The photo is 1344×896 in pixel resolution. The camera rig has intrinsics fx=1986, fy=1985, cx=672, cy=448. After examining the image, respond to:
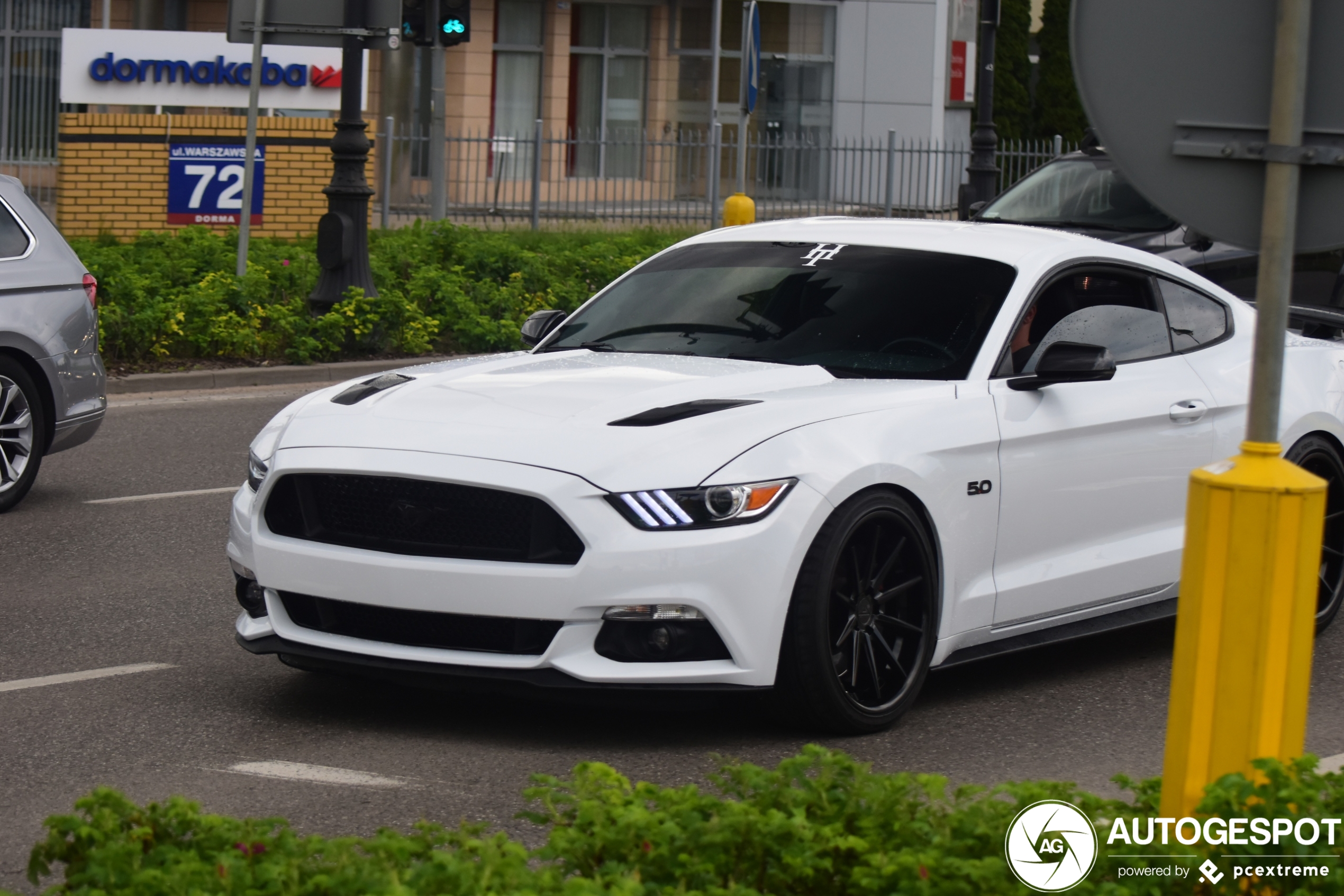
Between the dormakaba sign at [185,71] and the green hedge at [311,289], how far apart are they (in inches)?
213

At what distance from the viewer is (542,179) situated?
87.5ft

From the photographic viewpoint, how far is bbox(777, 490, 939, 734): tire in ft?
18.1

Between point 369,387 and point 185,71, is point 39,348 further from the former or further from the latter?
point 185,71

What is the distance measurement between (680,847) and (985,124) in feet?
65.9

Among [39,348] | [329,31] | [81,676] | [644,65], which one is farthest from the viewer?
[644,65]

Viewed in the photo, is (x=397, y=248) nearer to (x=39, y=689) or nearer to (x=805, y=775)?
(x=39, y=689)

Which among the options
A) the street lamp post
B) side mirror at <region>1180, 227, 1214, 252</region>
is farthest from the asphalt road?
the street lamp post

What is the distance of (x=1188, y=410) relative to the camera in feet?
22.6

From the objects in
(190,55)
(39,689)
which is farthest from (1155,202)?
(190,55)

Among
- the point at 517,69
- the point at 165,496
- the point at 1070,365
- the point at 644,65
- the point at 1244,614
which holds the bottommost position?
the point at 165,496

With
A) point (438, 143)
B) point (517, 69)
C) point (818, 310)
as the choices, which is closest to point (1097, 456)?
point (818, 310)

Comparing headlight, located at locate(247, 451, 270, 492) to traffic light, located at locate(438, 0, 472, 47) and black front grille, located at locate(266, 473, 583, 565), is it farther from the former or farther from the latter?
traffic light, located at locate(438, 0, 472, 47)

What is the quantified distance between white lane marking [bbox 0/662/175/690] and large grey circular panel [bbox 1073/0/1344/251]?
4.04 metres

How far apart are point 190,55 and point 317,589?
757 inches
